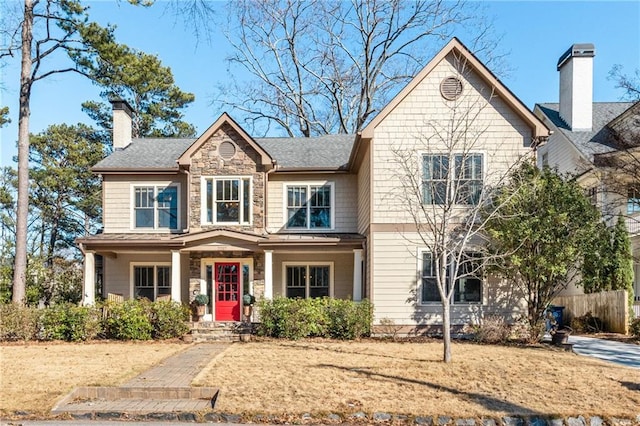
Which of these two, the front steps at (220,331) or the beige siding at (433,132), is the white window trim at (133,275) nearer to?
the front steps at (220,331)

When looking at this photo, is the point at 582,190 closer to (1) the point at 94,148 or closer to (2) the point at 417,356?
(2) the point at 417,356

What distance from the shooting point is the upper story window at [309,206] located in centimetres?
1822

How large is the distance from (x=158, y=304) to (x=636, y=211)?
18.0 metres

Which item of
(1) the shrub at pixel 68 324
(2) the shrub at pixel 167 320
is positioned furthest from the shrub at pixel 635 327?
(1) the shrub at pixel 68 324

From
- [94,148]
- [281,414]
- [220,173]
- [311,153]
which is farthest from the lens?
[94,148]

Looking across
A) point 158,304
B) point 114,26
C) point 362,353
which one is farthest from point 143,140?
point 362,353

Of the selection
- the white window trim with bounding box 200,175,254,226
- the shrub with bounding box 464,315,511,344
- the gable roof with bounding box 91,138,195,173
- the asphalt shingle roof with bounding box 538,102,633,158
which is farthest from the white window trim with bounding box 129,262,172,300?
the asphalt shingle roof with bounding box 538,102,633,158

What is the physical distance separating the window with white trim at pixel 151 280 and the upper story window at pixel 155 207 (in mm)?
1507

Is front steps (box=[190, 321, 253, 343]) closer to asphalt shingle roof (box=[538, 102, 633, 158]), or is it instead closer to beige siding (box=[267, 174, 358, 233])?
beige siding (box=[267, 174, 358, 233])

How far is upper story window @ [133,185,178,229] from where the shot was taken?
18.3 meters

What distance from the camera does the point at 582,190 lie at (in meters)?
14.1

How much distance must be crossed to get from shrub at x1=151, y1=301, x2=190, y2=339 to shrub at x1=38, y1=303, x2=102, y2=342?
1.54 metres

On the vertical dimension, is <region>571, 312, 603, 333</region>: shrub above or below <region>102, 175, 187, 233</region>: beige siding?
below

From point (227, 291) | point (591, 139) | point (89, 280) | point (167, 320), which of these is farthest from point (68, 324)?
point (591, 139)
